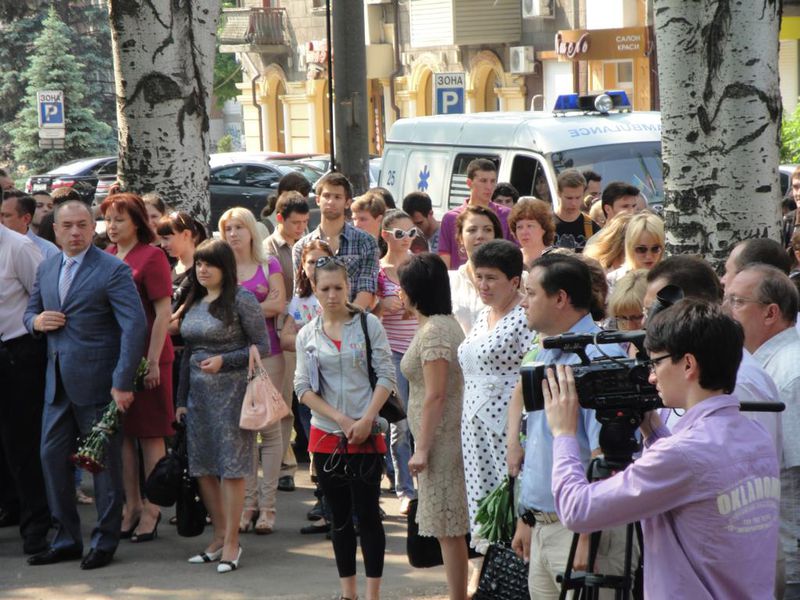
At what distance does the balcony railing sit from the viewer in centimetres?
4278

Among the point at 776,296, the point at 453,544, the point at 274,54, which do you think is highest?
the point at 274,54

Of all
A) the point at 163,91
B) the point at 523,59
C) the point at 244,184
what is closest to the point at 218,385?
the point at 163,91

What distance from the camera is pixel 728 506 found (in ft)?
11.1

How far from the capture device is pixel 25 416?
26.5 feet

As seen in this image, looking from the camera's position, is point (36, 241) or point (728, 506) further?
point (36, 241)

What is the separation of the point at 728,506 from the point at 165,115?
6.80 m

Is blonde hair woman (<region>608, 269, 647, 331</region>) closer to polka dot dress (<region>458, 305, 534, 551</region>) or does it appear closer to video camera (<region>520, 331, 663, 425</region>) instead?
polka dot dress (<region>458, 305, 534, 551</region>)

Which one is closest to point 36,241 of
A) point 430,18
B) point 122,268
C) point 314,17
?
point 122,268

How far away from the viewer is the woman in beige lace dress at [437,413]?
6426 mm

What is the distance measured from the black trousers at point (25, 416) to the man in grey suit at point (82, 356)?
0.37 m

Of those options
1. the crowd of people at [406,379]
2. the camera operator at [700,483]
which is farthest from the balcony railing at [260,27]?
the camera operator at [700,483]

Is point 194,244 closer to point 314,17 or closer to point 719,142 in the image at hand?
point 719,142

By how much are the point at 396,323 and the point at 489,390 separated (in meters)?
2.96

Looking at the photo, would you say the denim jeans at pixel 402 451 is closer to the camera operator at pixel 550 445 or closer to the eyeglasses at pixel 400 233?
the eyeglasses at pixel 400 233
